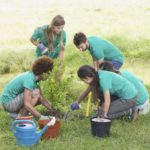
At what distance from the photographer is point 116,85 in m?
7.21

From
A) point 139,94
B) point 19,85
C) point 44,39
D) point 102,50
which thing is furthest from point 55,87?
point 44,39

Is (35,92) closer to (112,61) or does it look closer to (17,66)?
(112,61)

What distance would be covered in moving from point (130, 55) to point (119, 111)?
19.2 ft

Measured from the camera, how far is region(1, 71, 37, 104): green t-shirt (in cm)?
710

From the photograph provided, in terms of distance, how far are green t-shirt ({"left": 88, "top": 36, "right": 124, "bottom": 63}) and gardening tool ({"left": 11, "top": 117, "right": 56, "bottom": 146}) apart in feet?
5.96

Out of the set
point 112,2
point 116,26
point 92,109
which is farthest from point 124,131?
point 112,2

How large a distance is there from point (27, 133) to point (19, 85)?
1.24m

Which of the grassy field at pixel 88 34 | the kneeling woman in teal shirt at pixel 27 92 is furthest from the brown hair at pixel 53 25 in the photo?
the grassy field at pixel 88 34

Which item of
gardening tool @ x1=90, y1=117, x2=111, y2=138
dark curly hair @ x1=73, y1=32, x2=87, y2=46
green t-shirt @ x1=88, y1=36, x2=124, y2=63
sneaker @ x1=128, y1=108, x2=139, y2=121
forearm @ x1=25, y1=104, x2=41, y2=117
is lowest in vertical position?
sneaker @ x1=128, y1=108, x2=139, y2=121

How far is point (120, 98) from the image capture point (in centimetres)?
745

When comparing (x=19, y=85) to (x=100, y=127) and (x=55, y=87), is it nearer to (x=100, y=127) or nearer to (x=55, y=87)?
(x=55, y=87)

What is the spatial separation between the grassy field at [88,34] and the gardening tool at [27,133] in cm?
12

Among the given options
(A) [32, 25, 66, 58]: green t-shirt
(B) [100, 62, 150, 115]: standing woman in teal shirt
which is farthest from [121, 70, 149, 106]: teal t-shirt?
(A) [32, 25, 66, 58]: green t-shirt

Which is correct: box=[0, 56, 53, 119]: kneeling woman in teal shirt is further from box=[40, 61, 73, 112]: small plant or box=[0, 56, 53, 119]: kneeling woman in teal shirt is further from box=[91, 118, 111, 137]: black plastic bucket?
box=[91, 118, 111, 137]: black plastic bucket
